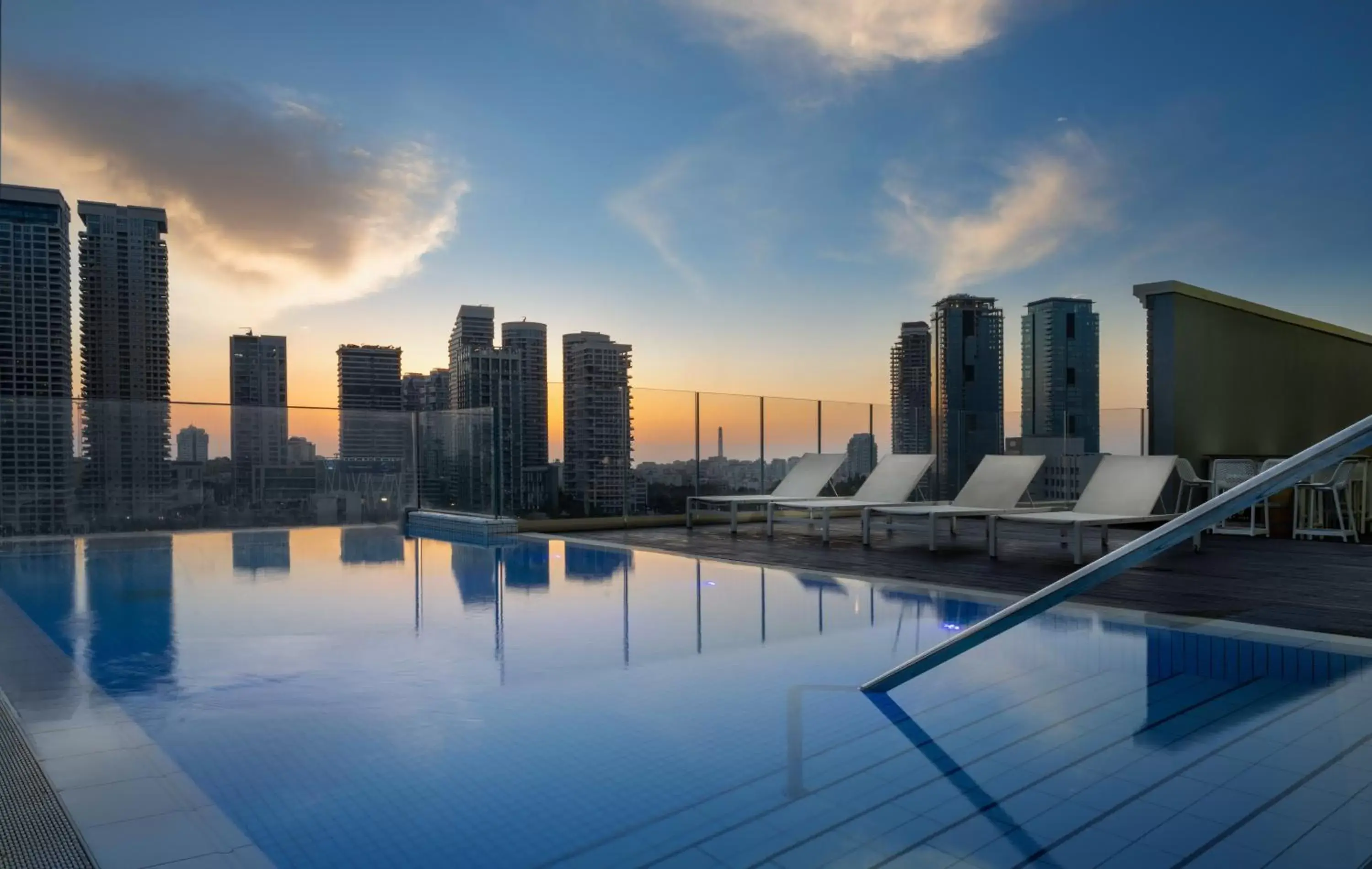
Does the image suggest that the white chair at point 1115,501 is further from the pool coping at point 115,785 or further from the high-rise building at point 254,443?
the high-rise building at point 254,443

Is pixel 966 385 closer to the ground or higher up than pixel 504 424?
higher up

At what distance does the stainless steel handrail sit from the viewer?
7.54 ft

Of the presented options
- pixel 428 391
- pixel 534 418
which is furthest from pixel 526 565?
pixel 428 391

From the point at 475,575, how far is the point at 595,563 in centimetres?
114

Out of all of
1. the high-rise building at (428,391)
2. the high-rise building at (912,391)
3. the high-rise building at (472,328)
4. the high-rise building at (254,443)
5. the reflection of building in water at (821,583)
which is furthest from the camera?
the high-rise building at (472,328)

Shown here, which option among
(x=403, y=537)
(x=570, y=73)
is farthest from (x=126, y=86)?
(x=403, y=537)

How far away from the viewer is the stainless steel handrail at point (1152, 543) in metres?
2.30

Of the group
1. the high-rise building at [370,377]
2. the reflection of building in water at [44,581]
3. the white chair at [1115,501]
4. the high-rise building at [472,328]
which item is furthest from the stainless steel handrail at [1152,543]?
the high-rise building at [370,377]

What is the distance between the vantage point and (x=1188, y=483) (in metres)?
10.6

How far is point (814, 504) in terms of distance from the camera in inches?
366

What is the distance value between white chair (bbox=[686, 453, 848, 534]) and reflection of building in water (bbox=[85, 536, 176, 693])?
19.5 feet

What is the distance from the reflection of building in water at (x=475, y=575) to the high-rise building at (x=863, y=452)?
5.46 metres

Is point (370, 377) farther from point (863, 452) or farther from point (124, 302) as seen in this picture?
point (863, 452)

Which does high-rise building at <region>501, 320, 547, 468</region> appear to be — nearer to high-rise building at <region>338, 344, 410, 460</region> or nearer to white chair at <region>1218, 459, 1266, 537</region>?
high-rise building at <region>338, 344, 410, 460</region>
